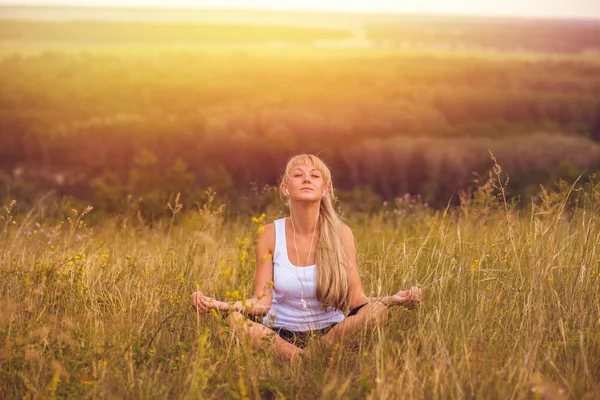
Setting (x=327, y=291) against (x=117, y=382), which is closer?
(x=117, y=382)

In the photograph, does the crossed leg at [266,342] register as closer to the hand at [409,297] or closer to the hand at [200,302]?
the hand at [200,302]

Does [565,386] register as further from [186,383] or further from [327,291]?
[186,383]

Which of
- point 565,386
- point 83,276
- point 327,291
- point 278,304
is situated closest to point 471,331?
point 565,386

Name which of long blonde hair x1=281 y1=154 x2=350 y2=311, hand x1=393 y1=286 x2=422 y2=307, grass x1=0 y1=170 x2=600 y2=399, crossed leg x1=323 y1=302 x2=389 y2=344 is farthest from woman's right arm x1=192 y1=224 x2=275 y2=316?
hand x1=393 y1=286 x2=422 y2=307

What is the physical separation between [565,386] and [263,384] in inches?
55.7

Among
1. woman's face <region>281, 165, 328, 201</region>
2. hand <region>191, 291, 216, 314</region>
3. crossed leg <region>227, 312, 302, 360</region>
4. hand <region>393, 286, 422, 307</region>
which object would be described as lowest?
crossed leg <region>227, 312, 302, 360</region>

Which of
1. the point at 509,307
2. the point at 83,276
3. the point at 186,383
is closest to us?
the point at 186,383

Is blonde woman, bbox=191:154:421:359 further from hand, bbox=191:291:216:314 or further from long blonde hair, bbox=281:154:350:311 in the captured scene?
hand, bbox=191:291:216:314

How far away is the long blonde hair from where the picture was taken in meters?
4.30

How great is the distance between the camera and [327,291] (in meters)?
4.32

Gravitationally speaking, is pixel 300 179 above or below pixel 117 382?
above

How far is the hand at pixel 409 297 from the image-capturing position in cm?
402

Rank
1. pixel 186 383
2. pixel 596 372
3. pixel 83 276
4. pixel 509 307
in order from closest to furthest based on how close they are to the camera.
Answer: pixel 186 383, pixel 596 372, pixel 509 307, pixel 83 276

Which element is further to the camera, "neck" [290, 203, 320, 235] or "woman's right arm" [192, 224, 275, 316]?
"neck" [290, 203, 320, 235]
